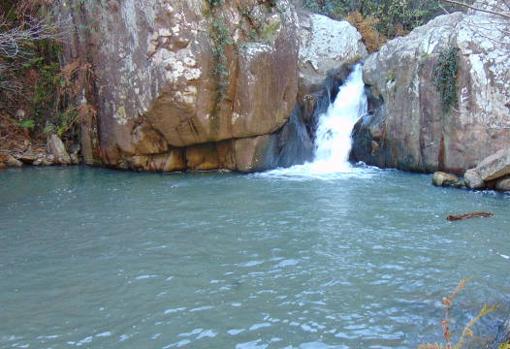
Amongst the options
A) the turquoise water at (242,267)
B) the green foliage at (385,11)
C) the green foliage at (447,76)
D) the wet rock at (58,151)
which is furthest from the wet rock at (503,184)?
the green foliage at (385,11)

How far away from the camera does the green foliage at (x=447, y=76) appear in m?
13.6

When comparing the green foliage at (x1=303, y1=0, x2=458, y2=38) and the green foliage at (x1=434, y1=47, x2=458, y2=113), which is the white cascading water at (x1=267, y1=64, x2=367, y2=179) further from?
the green foliage at (x1=303, y1=0, x2=458, y2=38)

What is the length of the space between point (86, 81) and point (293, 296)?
1149 centimetres

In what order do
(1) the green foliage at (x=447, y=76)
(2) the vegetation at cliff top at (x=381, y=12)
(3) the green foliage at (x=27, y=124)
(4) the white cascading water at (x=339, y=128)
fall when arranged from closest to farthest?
(1) the green foliage at (x=447, y=76)
(3) the green foliage at (x=27, y=124)
(4) the white cascading water at (x=339, y=128)
(2) the vegetation at cliff top at (x=381, y=12)

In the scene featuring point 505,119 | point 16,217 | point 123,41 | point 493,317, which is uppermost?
point 123,41

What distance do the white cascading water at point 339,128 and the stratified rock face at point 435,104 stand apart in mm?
436

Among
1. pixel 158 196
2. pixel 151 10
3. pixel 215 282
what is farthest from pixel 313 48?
pixel 215 282

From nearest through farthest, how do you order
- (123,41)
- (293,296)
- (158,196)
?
(293,296) → (158,196) → (123,41)

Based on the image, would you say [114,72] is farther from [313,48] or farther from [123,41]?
[313,48]

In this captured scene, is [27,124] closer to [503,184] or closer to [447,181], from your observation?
[447,181]

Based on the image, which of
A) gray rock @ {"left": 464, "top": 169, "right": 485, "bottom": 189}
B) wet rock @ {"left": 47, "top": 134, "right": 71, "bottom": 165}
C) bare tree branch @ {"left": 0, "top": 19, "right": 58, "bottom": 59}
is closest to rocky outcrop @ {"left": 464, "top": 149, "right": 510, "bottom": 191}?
gray rock @ {"left": 464, "top": 169, "right": 485, "bottom": 189}

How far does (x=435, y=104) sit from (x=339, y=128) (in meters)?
3.55

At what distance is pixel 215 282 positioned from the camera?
5.93 m

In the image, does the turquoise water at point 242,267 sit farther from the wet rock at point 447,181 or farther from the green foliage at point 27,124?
the green foliage at point 27,124
